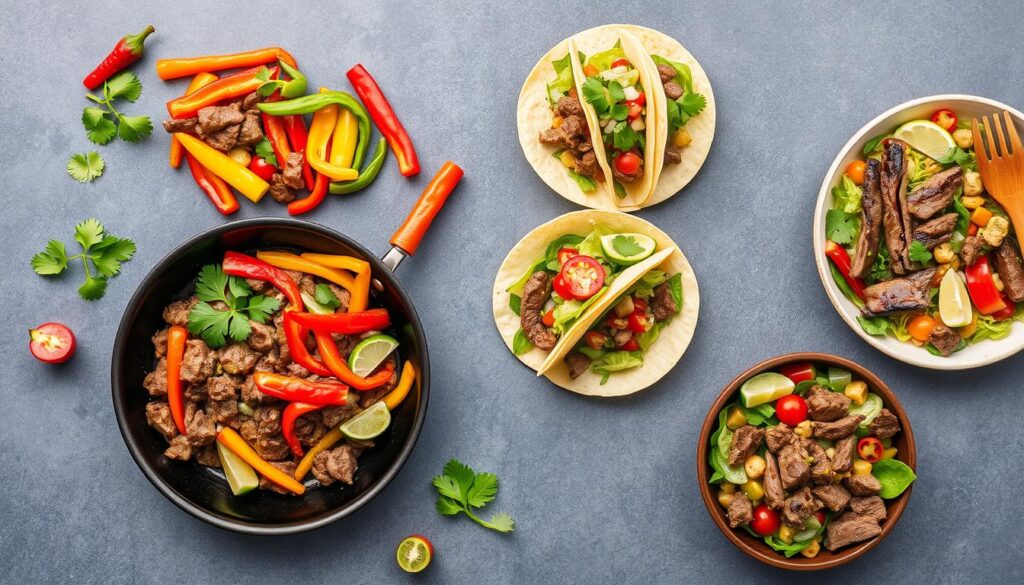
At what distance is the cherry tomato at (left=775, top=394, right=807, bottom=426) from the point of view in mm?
4082

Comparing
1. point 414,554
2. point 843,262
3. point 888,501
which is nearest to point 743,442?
point 888,501

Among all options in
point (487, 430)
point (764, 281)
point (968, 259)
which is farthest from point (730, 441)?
point (968, 259)

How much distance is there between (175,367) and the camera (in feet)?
13.0

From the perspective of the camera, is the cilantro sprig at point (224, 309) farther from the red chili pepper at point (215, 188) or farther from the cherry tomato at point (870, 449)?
the cherry tomato at point (870, 449)

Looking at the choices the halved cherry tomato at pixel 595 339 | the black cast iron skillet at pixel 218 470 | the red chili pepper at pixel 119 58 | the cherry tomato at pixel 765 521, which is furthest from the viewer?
the red chili pepper at pixel 119 58

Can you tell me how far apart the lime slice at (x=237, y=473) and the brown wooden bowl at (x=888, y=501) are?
2330mm

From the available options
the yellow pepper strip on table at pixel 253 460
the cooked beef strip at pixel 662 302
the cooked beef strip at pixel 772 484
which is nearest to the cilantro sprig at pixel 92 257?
the yellow pepper strip on table at pixel 253 460

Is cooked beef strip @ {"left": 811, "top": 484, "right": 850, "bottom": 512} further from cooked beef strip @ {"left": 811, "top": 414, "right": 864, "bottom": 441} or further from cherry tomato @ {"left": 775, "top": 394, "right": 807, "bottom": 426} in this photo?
cherry tomato @ {"left": 775, "top": 394, "right": 807, "bottom": 426}

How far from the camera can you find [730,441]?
4.12 meters

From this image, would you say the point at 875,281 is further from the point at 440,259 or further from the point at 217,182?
the point at 217,182

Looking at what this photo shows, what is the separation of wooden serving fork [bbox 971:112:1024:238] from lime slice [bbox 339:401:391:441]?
3.43 m

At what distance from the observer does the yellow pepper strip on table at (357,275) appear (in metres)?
3.97

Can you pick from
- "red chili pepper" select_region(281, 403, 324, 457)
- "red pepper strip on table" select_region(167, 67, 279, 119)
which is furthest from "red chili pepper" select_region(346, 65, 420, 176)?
"red chili pepper" select_region(281, 403, 324, 457)

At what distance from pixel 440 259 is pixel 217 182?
132cm
